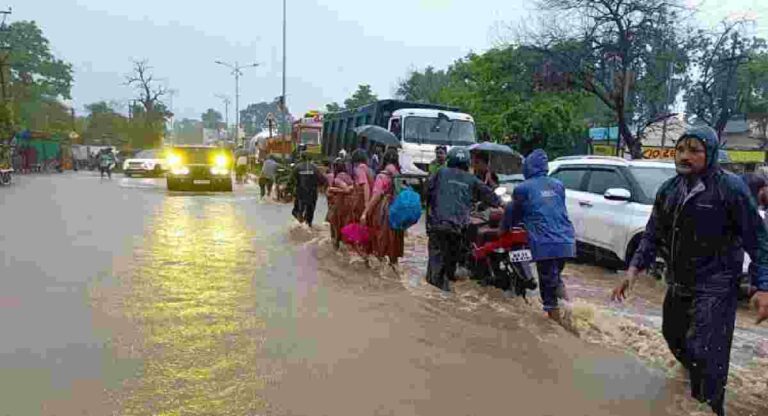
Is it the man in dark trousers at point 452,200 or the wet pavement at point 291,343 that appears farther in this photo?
the man in dark trousers at point 452,200

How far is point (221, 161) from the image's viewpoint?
24.3 meters

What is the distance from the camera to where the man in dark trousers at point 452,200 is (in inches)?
280

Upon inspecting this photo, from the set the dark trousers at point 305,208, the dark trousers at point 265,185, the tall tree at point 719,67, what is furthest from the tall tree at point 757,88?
the dark trousers at point 305,208

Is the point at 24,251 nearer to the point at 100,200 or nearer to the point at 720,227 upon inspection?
the point at 720,227

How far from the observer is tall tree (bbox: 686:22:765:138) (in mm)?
22402

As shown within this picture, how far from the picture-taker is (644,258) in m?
4.40

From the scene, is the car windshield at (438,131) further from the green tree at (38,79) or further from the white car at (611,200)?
the green tree at (38,79)

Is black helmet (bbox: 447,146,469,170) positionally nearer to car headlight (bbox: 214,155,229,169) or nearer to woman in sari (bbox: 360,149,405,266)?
woman in sari (bbox: 360,149,405,266)

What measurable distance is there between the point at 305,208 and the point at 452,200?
6634mm

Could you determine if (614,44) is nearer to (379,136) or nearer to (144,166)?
(379,136)

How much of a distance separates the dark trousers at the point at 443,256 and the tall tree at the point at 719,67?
55.7ft

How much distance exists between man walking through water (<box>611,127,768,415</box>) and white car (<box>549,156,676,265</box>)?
4.42 m

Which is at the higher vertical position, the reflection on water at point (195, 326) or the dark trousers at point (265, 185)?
the dark trousers at point (265, 185)

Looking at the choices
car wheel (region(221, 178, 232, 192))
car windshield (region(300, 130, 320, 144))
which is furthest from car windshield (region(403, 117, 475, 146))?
car windshield (region(300, 130, 320, 144))
